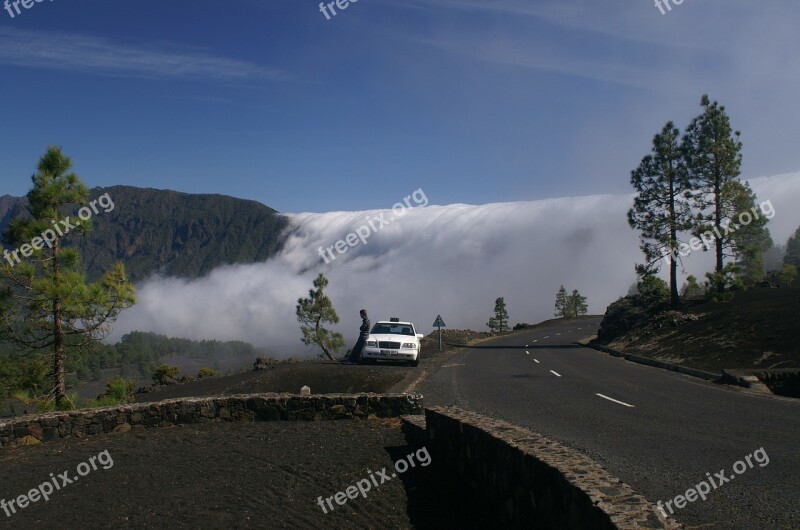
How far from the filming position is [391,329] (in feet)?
86.8

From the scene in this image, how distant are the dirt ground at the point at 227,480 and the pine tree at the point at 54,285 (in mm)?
6106

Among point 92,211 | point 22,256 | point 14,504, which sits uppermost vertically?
point 92,211

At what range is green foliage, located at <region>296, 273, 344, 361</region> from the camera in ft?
132

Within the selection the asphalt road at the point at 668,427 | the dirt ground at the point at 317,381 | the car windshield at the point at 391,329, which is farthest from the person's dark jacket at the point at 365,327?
the asphalt road at the point at 668,427

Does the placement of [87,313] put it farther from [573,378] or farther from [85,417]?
[573,378]

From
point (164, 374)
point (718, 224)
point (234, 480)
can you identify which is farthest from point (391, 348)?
point (718, 224)

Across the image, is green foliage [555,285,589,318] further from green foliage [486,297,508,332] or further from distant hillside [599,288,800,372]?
distant hillside [599,288,800,372]

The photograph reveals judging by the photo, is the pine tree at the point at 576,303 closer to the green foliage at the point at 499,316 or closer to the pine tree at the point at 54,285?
the green foliage at the point at 499,316

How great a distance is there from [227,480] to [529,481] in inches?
185

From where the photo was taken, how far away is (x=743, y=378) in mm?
17531

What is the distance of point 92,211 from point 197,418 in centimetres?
770

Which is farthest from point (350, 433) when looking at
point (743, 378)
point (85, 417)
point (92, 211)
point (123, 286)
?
point (743, 378)

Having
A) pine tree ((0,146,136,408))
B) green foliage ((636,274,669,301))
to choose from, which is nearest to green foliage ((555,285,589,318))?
green foliage ((636,274,669,301))

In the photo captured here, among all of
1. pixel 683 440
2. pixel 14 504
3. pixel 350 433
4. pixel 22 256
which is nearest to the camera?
pixel 14 504
